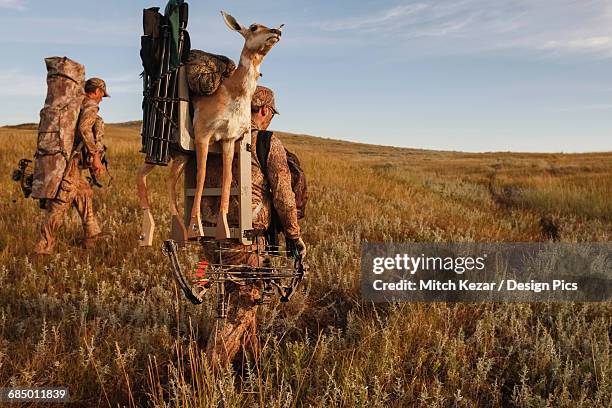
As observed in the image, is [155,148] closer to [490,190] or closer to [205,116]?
[205,116]

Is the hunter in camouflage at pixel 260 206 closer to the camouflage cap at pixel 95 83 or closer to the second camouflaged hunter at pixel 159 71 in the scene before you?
the second camouflaged hunter at pixel 159 71

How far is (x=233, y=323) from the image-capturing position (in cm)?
395

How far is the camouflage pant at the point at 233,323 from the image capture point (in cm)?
380

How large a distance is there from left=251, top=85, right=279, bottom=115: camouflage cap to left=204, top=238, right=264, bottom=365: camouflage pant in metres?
0.99

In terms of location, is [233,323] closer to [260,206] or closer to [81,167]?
[260,206]

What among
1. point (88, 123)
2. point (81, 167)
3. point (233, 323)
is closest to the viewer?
point (233, 323)

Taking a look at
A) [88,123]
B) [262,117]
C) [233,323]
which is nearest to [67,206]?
[88,123]

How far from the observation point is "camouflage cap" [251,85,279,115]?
11.8ft

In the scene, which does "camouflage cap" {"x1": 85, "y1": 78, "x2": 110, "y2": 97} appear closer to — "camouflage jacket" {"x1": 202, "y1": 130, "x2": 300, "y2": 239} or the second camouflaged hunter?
"camouflage jacket" {"x1": 202, "y1": 130, "x2": 300, "y2": 239}

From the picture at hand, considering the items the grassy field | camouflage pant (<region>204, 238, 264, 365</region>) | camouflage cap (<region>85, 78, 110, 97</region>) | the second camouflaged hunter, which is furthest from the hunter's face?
camouflage cap (<region>85, 78, 110, 97</region>)

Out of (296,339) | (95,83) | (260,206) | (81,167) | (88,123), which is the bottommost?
(296,339)

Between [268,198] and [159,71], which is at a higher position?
[159,71]

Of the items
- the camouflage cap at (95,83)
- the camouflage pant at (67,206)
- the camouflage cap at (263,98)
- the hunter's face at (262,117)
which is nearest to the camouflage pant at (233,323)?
the hunter's face at (262,117)

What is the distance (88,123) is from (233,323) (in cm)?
465
